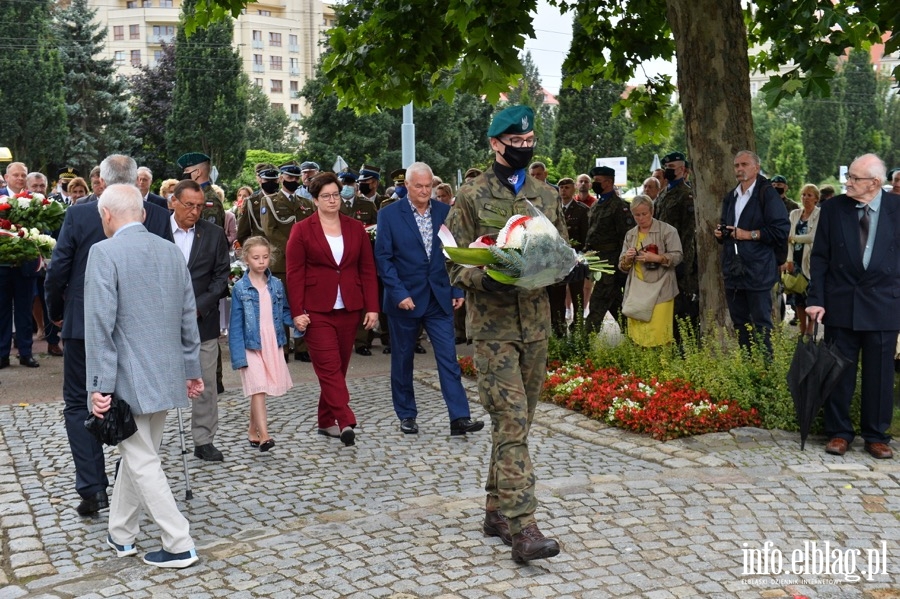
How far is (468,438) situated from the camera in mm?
8547

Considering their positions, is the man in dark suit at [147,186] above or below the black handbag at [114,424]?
above

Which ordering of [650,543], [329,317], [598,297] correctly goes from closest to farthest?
[650,543] < [329,317] < [598,297]

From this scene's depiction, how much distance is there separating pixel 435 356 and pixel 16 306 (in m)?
5.96

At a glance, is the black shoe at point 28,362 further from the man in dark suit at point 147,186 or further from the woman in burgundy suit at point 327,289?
the woman in burgundy suit at point 327,289

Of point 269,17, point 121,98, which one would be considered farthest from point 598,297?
point 269,17

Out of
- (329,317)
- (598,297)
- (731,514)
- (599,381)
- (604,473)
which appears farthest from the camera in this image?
(598,297)

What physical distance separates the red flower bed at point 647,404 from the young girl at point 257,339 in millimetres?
2636

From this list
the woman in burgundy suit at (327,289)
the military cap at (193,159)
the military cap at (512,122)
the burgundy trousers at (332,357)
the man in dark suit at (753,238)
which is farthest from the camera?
the military cap at (193,159)

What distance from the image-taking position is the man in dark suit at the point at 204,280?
8031 millimetres

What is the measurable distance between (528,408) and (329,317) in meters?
3.04

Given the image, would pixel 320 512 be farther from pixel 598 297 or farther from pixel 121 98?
pixel 121 98

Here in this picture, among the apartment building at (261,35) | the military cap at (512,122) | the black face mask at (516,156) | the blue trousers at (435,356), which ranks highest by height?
the apartment building at (261,35)

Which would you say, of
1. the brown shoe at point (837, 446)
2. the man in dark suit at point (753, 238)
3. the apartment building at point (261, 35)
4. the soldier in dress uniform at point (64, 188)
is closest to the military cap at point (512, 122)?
the brown shoe at point (837, 446)

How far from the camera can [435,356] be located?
897cm
